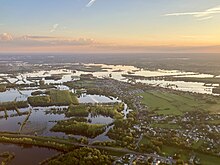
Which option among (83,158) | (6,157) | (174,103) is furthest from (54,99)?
(83,158)

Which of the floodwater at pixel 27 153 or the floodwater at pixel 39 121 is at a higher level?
the floodwater at pixel 39 121

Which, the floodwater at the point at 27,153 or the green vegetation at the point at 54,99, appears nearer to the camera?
the floodwater at the point at 27,153

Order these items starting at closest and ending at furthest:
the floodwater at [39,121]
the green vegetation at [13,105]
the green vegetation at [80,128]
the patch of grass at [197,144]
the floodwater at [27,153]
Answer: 1. the floodwater at [27,153]
2. the patch of grass at [197,144]
3. the green vegetation at [80,128]
4. the floodwater at [39,121]
5. the green vegetation at [13,105]

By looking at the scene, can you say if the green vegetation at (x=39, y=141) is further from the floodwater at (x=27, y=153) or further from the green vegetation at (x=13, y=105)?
the green vegetation at (x=13, y=105)

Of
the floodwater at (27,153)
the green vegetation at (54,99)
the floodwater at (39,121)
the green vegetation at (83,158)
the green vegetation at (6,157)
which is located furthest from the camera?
the green vegetation at (54,99)

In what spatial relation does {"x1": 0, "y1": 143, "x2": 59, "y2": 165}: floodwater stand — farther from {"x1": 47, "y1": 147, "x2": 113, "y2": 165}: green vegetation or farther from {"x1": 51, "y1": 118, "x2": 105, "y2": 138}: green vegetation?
{"x1": 51, "y1": 118, "x2": 105, "y2": 138}: green vegetation

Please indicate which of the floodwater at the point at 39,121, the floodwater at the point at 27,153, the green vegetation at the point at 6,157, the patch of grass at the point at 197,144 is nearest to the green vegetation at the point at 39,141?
the floodwater at the point at 27,153

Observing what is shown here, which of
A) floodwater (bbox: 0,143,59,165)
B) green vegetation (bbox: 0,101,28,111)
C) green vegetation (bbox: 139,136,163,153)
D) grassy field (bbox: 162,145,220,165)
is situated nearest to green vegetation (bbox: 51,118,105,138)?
floodwater (bbox: 0,143,59,165)

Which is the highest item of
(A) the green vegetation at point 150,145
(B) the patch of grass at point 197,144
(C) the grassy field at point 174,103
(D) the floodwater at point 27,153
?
(C) the grassy field at point 174,103
